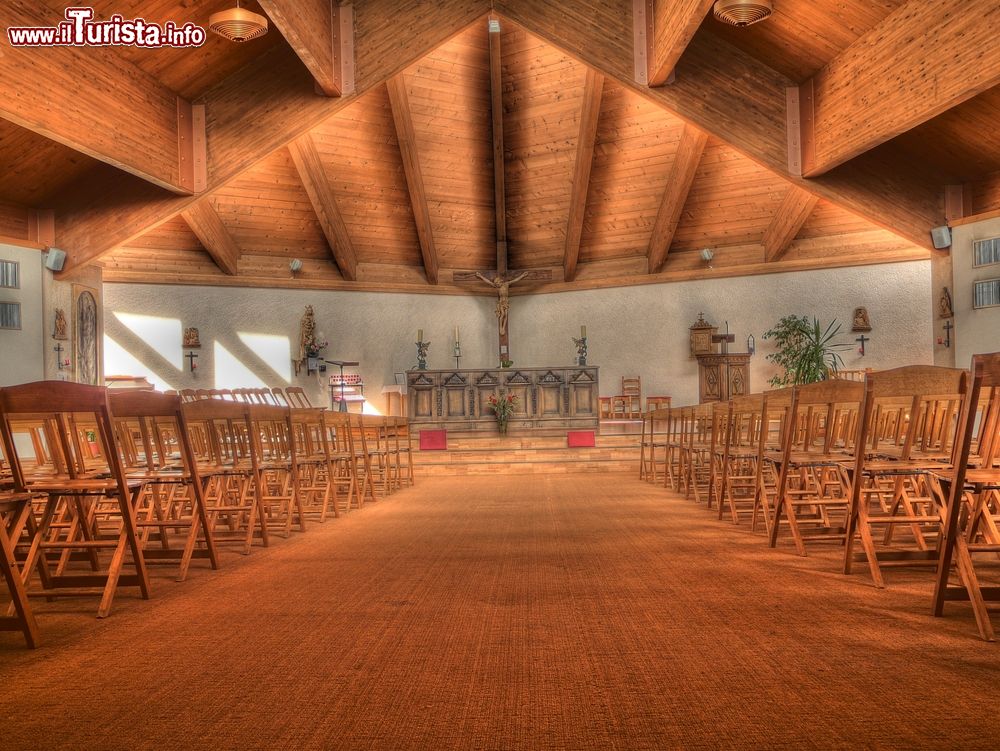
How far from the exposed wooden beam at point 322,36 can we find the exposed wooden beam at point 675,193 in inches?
195

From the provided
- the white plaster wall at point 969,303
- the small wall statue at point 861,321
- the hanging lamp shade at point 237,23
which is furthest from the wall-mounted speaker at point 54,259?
the small wall statue at point 861,321

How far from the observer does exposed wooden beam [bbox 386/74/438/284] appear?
1114cm

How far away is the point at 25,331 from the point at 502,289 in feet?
26.7

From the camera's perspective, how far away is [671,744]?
167cm

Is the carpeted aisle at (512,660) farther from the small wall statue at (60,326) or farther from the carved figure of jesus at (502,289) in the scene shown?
the carved figure of jesus at (502,289)

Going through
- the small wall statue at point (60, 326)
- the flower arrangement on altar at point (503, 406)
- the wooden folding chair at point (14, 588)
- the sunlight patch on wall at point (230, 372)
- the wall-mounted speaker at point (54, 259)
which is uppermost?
the wall-mounted speaker at point (54, 259)

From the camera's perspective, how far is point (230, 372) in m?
14.0

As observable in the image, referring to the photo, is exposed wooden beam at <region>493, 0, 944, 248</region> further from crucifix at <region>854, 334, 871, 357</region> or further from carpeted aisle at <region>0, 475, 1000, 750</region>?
carpeted aisle at <region>0, 475, 1000, 750</region>

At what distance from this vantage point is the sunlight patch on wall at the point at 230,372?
13.9 metres

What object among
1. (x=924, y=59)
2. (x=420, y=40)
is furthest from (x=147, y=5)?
(x=924, y=59)

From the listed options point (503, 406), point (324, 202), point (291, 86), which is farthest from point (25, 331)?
point (503, 406)

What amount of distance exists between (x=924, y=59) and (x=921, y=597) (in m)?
6.02

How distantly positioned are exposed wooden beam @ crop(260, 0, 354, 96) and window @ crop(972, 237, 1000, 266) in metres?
7.95

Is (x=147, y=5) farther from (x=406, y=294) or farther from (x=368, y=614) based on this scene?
(x=406, y=294)
